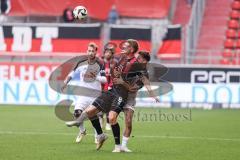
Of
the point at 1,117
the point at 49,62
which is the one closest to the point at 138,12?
the point at 49,62

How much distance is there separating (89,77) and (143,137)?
8.01 ft

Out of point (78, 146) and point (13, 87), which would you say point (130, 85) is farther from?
point (13, 87)

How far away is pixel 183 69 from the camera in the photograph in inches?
1299

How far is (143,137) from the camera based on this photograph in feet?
65.4

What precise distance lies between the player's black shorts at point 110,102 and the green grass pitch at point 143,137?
0.93 meters

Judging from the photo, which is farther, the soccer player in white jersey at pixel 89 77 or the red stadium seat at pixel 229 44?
the red stadium seat at pixel 229 44

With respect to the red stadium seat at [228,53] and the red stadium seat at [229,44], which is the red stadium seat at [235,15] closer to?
the red stadium seat at [229,44]

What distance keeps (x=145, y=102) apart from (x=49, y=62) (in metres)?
4.75

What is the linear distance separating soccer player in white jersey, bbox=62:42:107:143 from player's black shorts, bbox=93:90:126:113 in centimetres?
119

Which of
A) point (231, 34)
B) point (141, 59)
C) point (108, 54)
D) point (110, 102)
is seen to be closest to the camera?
point (110, 102)

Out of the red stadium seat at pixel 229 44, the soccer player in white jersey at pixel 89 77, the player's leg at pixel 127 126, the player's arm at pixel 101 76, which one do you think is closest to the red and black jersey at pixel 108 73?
the soccer player in white jersey at pixel 89 77

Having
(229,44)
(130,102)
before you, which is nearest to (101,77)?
(130,102)

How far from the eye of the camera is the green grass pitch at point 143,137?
15.6 metres

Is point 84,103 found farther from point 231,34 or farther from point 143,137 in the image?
point 231,34
